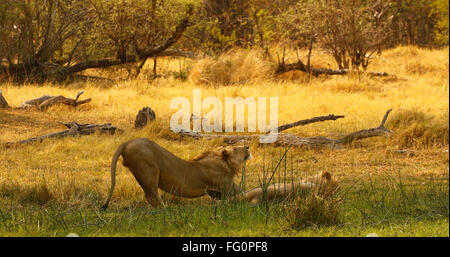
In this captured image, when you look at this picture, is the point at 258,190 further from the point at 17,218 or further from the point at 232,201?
the point at 17,218

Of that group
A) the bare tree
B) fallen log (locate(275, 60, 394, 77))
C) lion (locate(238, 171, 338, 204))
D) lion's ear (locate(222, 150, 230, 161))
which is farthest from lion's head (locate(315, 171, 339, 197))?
the bare tree

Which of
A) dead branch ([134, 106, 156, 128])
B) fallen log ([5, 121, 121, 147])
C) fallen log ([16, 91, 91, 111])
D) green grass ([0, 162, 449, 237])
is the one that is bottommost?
green grass ([0, 162, 449, 237])

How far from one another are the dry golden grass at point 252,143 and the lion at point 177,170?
18.4 inches

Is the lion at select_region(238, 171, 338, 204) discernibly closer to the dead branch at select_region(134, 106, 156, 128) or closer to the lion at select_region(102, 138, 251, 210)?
the lion at select_region(102, 138, 251, 210)

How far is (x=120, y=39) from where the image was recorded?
51.5ft

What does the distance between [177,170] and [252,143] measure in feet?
10.6

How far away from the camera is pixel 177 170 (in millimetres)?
5426

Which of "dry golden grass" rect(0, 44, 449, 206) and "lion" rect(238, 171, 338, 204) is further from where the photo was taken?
"dry golden grass" rect(0, 44, 449, 206)

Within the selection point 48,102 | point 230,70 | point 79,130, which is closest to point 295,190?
point 79,130

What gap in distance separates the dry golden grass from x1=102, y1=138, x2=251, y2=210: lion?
468 mm

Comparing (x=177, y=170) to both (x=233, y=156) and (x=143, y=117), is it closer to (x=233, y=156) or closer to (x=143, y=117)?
(x=233, y=156)

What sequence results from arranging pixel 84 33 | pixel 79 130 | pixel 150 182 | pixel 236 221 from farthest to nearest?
pixel 84 33
pixel 79 130
pixel 150 182
pixel 236 221

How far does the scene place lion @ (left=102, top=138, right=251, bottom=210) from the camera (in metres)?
5.23

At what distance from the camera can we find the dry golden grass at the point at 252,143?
21.9 feet
